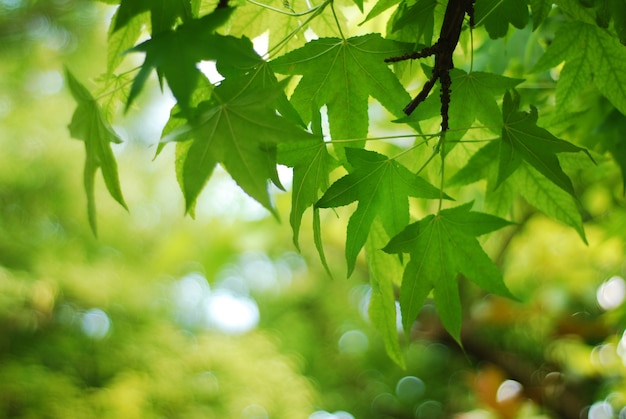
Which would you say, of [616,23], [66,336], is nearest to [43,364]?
[66,336]

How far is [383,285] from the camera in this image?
0.58 metres

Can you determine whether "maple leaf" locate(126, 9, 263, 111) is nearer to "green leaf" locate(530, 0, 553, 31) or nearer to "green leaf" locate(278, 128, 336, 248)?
"green leaf" locate(278, 128, 336, 248)

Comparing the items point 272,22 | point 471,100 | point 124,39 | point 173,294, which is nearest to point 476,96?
point 471,100

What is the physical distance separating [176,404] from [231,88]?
76.5 inches

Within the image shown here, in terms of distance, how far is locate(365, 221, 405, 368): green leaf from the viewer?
0.58m

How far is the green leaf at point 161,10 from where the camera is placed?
0.41 metres

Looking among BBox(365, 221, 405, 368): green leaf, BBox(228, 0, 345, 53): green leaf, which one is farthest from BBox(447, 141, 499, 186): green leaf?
BBox(228, 0, 345, 53): green leaf

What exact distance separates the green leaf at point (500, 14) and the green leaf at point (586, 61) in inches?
3.4

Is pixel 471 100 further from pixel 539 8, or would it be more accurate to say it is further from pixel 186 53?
pixel 186 53

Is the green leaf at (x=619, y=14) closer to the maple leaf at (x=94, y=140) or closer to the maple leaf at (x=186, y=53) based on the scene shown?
the maple leaf at (x=186, y=53)

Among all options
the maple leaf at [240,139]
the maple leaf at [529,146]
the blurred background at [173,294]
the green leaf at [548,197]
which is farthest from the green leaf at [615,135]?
the blurred background at [173,294]

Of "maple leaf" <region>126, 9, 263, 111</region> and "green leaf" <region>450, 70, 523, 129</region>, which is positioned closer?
"maple leaf" <region>126, 9, 263, 111</region>

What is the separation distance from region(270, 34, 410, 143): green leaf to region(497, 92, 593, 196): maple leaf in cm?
10

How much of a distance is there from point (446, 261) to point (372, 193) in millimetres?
101
